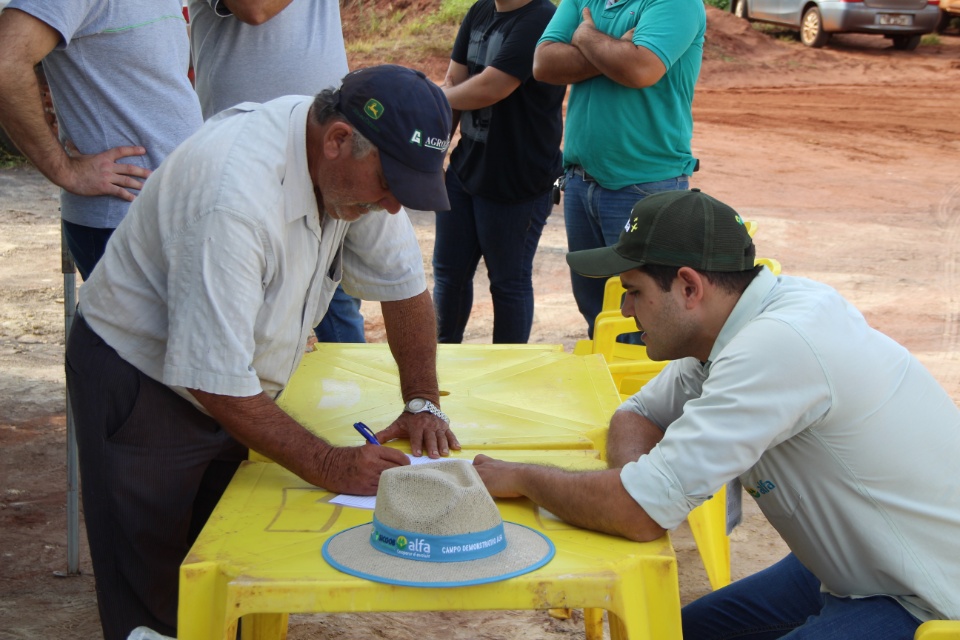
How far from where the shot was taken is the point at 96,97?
3037mm

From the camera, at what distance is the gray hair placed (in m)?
2.29

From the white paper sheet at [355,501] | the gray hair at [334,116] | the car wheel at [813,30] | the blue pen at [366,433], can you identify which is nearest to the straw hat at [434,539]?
the white paper sheet at [355,501]

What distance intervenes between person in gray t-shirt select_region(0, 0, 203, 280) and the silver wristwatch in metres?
1.03

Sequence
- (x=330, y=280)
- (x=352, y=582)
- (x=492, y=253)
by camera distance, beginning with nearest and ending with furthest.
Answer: (x=352, y=582), (x=330, y=280), (x=492, y=253)

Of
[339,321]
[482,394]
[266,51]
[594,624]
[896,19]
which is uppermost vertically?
[266,51]

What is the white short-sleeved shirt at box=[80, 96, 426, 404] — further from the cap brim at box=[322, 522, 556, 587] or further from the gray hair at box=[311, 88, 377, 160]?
the cap brim at box=[322, 522, 556, 587]

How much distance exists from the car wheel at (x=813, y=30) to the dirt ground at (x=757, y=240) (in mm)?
205

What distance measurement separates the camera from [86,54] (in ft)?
9.71

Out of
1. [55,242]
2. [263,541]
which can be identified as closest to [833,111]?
[55,242]

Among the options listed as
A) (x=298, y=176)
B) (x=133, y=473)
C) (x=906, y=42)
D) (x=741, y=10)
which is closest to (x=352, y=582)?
(x=133, y=473)

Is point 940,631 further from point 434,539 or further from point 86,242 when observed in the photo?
point 86,242

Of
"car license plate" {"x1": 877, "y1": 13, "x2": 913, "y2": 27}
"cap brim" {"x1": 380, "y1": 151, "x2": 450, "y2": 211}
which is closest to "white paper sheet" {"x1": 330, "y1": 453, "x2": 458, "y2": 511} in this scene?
"cap brim" {"x1": 380, "y1": 151, "x2": 450, "y2": 211}

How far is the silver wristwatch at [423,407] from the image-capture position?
2693mm

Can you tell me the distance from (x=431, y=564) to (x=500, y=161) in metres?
2.79
